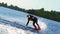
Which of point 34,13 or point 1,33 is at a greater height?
point 34,13

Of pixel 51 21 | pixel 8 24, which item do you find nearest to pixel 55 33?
pixel 51 21

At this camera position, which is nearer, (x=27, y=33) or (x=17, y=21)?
(x=27, y=33)

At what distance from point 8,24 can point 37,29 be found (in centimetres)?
52

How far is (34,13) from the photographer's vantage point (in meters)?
3.63

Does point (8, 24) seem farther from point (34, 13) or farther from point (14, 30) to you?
point (34, 13)

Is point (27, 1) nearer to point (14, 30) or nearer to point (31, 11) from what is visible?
point (31, 11)

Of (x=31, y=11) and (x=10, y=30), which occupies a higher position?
(x=31, y=11)

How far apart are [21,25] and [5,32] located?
1.24 ft

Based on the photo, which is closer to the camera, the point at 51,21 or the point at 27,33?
the point at 27,33

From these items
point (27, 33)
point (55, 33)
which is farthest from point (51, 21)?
point (27, 33)

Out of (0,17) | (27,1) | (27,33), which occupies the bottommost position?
(27,33)

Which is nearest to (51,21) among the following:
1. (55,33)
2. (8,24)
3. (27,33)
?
(55,33)

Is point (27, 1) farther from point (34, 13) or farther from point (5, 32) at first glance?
point (5, 32)

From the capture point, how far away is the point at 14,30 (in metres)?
3.45
